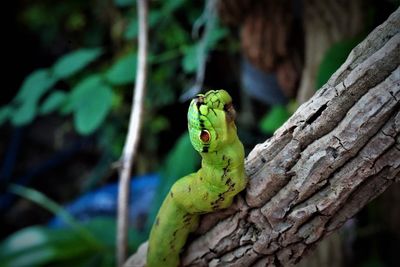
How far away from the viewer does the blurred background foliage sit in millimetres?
1159

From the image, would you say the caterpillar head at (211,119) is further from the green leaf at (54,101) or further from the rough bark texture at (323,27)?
the green leaf at (54,101)

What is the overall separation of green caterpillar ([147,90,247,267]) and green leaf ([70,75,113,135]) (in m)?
0.41

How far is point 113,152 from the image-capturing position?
5.94 ft

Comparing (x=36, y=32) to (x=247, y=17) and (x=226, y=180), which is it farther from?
(x=226, y=180)

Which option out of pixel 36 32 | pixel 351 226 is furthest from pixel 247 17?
pixel 36 32

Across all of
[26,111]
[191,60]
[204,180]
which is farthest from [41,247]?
[204,180]

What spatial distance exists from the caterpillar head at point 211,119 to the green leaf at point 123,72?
60cm

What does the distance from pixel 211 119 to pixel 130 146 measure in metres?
0.56

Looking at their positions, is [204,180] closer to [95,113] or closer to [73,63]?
[95,113]

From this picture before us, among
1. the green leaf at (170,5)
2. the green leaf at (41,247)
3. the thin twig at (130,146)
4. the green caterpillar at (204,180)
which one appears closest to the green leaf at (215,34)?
the green leaf at (170,5)

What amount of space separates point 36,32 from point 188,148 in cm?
117

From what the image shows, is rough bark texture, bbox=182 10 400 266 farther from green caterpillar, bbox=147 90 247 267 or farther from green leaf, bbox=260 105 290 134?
green leaf, bbox=260 105 290 134

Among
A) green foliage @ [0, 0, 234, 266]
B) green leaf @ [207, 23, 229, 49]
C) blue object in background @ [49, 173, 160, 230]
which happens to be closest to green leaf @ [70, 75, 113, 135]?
green foliage @ [0, 0, 234, 266]

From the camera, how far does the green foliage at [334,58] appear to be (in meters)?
0.89
